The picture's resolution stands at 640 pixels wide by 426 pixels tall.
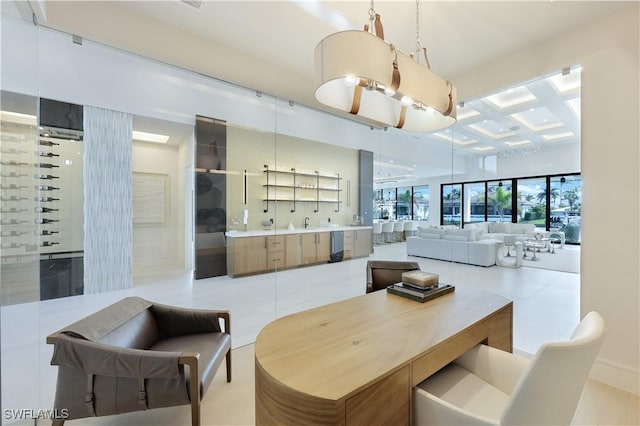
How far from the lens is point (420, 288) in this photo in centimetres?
192

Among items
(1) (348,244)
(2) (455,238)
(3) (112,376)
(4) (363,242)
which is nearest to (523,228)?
(2) (455,238)

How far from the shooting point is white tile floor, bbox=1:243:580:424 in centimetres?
190

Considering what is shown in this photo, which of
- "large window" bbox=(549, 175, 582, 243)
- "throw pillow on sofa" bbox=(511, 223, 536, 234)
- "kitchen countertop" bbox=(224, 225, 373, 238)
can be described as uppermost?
"large window" bbox=(549, 175, 582, 243)

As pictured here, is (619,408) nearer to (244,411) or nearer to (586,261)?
(586,261)

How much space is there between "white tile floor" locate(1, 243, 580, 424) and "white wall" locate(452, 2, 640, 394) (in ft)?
2.24

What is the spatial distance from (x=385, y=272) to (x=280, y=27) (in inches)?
99.5

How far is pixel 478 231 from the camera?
21.8 feet

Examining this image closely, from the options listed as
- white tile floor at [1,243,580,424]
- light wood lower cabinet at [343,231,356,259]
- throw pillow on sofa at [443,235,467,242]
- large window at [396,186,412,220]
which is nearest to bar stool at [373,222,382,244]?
white tile floor at [1,243,580,424]

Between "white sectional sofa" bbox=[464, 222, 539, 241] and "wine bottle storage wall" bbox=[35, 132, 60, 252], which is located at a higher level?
"wine bottle storage wall" bbox=[35, 132, 60, 252]

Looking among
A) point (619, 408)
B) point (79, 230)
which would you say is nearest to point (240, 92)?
point (79, 230)

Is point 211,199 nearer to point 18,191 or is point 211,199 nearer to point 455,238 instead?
point 18,191

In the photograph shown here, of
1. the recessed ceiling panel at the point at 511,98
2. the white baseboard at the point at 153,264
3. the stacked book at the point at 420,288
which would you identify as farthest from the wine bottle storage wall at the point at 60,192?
the recessed ceiling panel at the point at 511,98

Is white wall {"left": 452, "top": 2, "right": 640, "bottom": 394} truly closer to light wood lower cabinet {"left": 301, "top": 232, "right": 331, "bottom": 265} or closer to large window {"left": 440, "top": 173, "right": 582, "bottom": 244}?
large window {"left": 440, "top": 173, "right": 582, "bottom": 244}

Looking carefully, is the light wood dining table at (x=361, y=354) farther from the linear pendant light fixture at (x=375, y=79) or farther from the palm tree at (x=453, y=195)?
the palm tree at (x=453, y=195)
